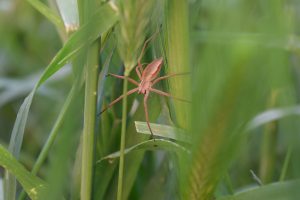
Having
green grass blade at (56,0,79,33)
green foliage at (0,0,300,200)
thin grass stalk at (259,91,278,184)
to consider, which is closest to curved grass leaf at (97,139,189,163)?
green foliage at (0,0,300,200)

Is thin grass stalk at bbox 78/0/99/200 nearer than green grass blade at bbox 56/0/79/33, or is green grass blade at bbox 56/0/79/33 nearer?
thin grass stalk at bbox 78/0/99/200

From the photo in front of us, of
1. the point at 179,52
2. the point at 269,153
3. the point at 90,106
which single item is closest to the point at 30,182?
the point at 90,106

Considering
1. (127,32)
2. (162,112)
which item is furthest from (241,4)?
(162,112)

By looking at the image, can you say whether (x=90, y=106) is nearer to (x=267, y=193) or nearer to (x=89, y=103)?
(x=89, y=103)

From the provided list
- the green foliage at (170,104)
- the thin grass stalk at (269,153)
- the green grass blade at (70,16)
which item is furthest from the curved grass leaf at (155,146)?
the thin grass stalk at (269,153)

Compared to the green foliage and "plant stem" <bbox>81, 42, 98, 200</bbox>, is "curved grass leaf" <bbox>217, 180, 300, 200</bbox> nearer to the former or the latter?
the green foliage

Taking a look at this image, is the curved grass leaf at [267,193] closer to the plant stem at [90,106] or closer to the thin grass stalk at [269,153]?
the plant stem at [90,106]

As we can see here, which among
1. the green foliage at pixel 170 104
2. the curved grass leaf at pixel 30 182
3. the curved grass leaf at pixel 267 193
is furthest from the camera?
the curved grass leaf at pixel 30 182

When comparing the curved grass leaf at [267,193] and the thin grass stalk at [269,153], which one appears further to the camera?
the thin grass stalk at [269,153]
